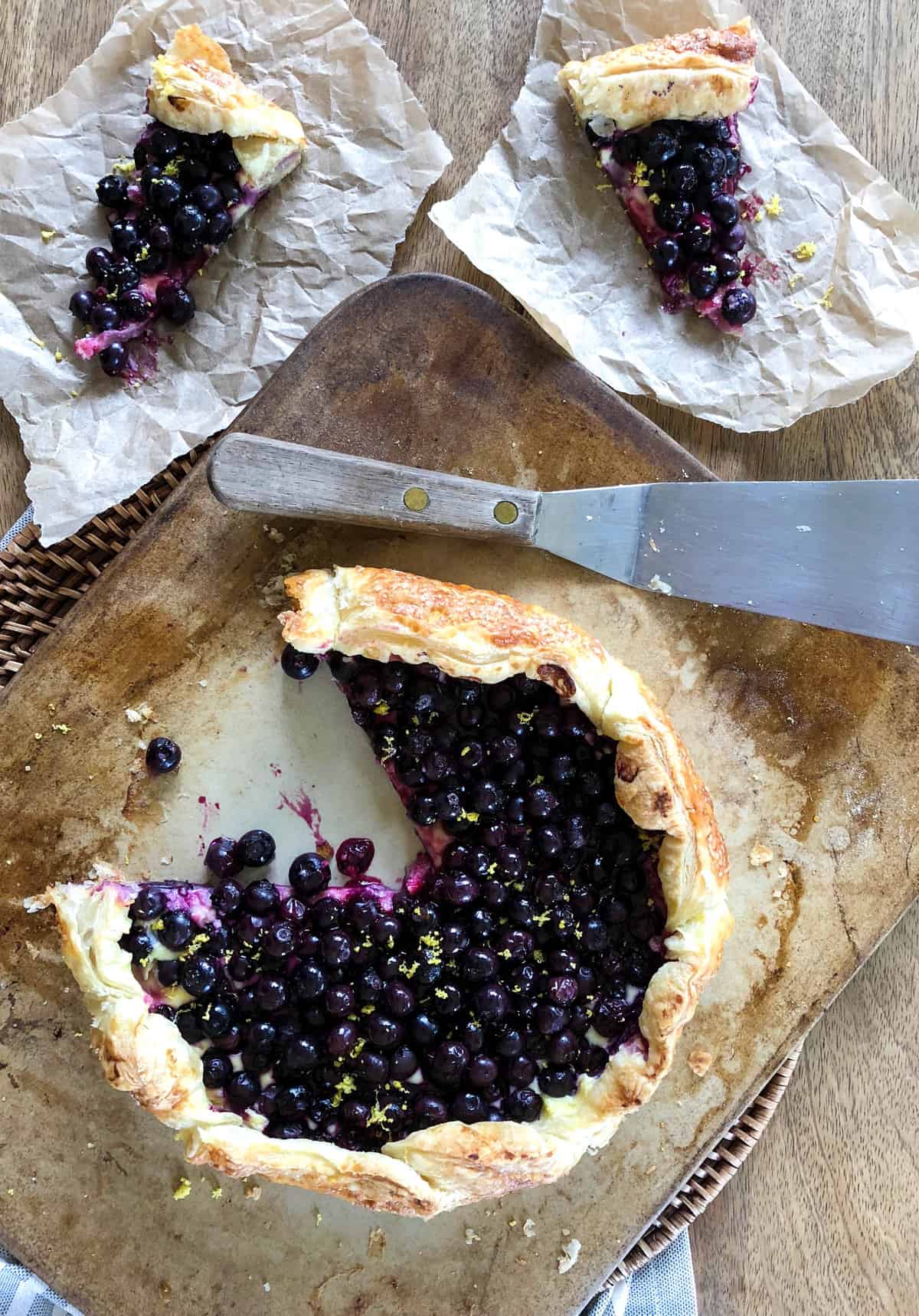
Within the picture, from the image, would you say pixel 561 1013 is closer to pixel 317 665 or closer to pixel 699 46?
pixel 317 665

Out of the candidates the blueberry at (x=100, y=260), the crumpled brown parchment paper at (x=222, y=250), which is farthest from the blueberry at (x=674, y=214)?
the blueberry at (x=100, y=260)

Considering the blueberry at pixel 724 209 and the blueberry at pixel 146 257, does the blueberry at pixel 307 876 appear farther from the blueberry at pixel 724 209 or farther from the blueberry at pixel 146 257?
the blueberry at pixel 724 209

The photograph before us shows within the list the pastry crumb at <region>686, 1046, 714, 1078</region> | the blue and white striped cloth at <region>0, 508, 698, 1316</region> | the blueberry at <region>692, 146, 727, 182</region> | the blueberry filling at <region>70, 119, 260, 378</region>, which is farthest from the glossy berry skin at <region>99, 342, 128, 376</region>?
the pastry crumb at <region>686, 1046, 714, 1078</region>

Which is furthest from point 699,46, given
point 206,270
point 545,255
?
point 206,270

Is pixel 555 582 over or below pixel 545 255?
below

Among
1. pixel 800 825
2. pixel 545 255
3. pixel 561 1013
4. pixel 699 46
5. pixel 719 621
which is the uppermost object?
pixel 699 46

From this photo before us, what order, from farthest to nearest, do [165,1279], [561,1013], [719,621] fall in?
[719,621] < [165,1279] < [561,1013]
